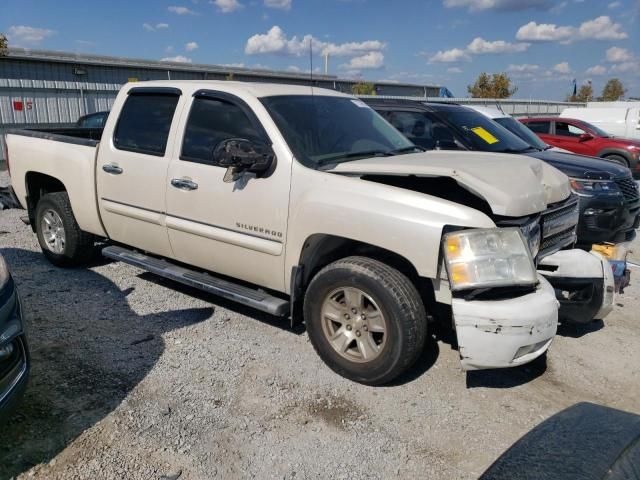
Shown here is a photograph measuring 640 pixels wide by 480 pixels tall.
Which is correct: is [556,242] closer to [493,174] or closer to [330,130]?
[493,174]

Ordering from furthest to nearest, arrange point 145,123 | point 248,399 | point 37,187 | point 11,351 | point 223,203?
point 37,187 < point 145,123 < point 223,203 < point 248,399 < point 11,351

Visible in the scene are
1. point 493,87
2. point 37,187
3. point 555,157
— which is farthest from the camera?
point 493,87

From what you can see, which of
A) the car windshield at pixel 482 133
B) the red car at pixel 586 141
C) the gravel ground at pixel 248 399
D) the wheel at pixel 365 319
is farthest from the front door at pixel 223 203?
the red car at pixel 586 141

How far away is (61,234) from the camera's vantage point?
5.62m

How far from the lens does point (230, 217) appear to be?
395 cm

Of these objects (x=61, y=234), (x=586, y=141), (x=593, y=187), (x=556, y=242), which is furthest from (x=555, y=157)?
(x=586, y=141)

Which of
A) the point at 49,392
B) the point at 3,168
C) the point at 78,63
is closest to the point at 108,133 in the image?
the point at 49,392

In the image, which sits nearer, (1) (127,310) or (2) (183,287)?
(1) (127,310)

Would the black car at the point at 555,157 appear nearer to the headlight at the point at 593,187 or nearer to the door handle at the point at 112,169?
the headlight at the point at 593,187

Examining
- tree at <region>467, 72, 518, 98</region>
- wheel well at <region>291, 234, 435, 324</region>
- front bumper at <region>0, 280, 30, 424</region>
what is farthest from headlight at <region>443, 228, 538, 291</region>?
tree at <region>467, 72, 518, 98</region>

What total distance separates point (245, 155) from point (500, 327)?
6.36ft

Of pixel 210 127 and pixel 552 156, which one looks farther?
pixel 552 156

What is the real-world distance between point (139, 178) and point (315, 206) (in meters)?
1.89

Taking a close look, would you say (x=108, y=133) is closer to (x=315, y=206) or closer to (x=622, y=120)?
(x=315, y=206)
